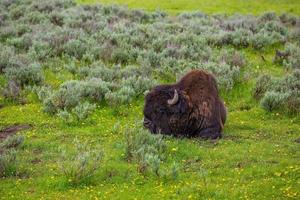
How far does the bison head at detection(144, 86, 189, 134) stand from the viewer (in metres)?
11.3

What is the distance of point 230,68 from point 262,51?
158 inches

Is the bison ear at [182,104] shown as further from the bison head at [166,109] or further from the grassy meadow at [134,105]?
the grassy meadow at [134,105]

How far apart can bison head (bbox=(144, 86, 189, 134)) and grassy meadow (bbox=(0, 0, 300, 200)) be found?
348 mm

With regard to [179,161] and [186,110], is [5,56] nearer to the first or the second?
[186,110]

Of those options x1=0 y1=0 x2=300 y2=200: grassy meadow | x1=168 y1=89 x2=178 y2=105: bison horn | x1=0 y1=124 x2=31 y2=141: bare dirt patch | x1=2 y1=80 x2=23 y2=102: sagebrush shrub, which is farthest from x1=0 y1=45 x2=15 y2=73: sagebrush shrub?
x1=168 y1=89 x2=178 y2=105: bison horn

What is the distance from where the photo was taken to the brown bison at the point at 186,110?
11.4 meters

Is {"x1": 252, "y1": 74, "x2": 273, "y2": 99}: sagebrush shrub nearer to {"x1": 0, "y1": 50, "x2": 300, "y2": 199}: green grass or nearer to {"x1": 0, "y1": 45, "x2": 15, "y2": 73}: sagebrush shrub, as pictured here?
{"x1": 0, "y1": 50, "x2": 300, "y2": 199}: green grass

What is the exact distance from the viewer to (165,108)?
1140cm

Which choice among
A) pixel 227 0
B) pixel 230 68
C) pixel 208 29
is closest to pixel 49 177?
pixel 230 68

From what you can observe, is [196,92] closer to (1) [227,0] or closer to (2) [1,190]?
(2) [1,190]

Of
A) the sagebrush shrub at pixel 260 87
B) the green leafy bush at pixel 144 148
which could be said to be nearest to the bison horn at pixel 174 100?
the green leafy bush at pixel 144 148

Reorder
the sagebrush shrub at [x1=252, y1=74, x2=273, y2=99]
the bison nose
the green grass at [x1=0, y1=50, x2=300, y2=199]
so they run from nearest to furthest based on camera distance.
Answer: the green grass at [x1=0, y1=50, x2=300, y2=199] → the bison nose → the sagebrush shrub at [x1=252, y1=74, x2=273, y2=99]

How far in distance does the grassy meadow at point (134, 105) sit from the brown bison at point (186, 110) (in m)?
0.29

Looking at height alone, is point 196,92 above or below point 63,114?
above
